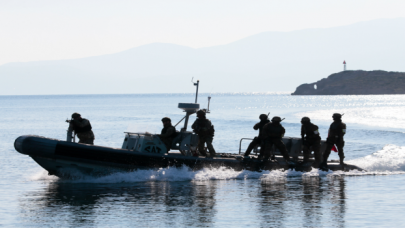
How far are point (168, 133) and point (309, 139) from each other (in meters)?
4.28

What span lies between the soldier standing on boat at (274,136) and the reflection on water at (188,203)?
3.05ft

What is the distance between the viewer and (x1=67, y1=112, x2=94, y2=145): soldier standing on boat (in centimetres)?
1437

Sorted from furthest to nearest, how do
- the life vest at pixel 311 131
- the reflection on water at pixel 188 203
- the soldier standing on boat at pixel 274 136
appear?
the life vest at pixel 311 131 < the soldier standing on boat at pixel 274 136 < the reflection on water at pixel 188 203

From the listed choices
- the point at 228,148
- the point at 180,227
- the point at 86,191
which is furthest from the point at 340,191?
the point at 228,148

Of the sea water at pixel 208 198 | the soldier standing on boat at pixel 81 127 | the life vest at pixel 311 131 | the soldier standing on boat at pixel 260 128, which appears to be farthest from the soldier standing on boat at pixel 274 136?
the soldier standing on boat at pixel 81 127

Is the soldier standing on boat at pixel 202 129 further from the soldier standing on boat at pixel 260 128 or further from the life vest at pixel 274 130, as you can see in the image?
the life vest at pixel 274 130

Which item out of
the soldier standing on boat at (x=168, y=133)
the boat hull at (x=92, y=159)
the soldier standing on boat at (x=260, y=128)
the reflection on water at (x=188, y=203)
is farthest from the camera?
the soldier standing on boat at (x=260, y=128)

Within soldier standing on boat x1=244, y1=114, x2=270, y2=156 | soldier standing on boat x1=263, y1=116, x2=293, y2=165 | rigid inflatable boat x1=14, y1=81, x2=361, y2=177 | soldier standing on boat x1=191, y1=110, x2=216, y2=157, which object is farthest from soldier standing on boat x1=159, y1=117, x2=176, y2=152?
soldier standing on boat x1=263, y1=116, x2=293, y2=165

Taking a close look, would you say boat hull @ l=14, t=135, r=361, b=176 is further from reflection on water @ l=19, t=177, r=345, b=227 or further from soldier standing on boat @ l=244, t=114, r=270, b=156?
soldier standing on boat @ l=244, t=114, r=270, b=156

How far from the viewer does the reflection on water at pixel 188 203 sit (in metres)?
10.1

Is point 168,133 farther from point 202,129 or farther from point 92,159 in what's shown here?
point 92,159

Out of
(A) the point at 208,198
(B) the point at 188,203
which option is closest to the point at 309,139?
(A) the point at 208,198

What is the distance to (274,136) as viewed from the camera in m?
15.1

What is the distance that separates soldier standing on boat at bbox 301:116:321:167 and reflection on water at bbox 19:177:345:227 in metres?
1.13
